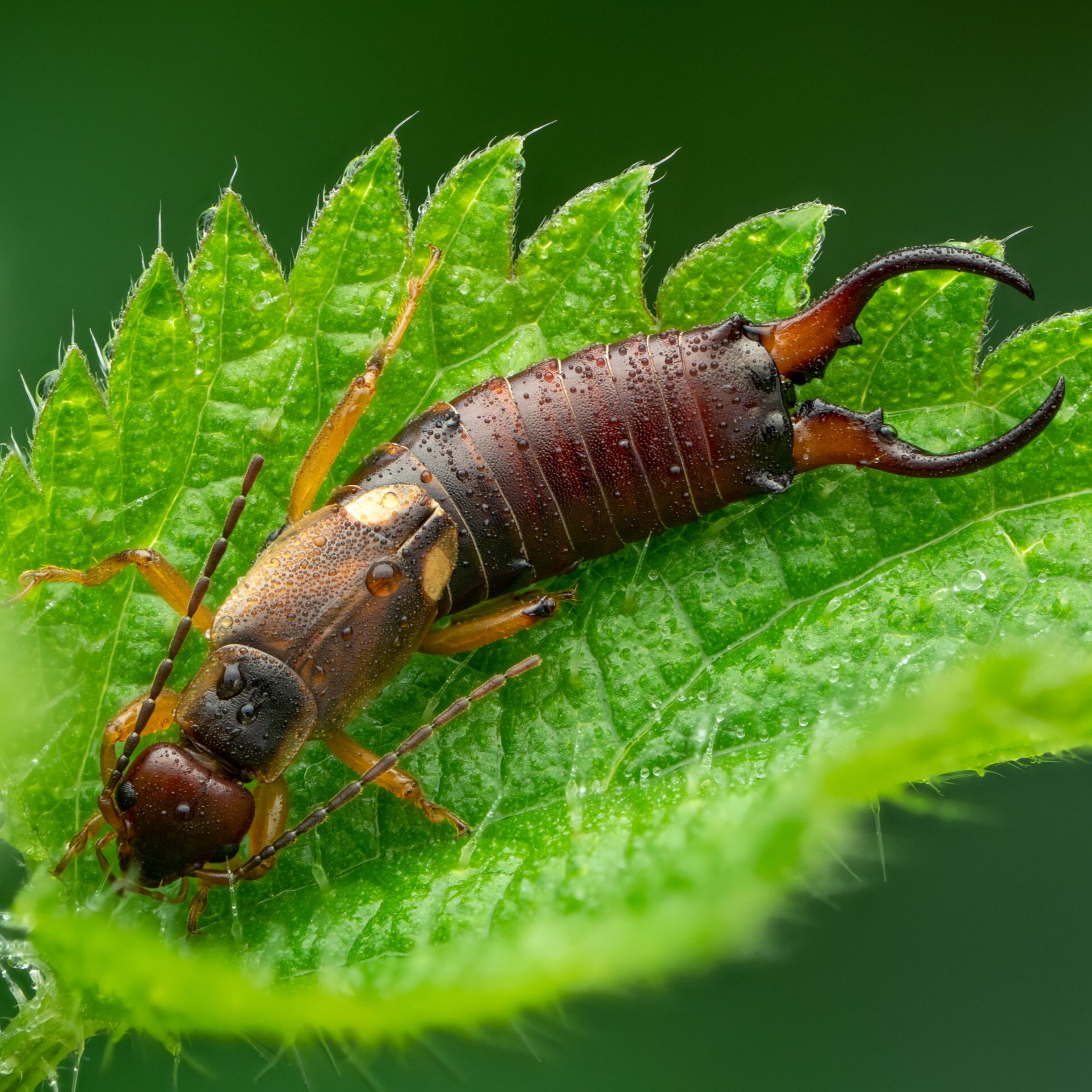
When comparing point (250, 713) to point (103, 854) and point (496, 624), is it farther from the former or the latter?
point (496, 624)

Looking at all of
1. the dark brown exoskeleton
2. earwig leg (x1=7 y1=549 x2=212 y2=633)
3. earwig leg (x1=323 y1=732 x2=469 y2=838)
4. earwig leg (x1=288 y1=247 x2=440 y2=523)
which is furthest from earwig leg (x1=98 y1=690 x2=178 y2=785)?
earwig leg (x1=288 y1=247 x2=440 y2=523)

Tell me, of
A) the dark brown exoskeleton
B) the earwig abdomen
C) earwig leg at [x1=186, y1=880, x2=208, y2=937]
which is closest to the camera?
earwig leg at [x1=186, y1=880, x2=208, y2=937]

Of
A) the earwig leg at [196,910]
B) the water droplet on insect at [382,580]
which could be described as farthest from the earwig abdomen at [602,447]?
the earwig leg at [196,910]

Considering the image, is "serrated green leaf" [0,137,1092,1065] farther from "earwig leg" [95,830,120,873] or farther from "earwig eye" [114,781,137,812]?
"earwig eye" [114,781,137,812]

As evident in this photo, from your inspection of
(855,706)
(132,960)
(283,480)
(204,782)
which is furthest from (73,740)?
(855,706)

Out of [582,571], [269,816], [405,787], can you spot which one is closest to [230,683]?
[269,816]
